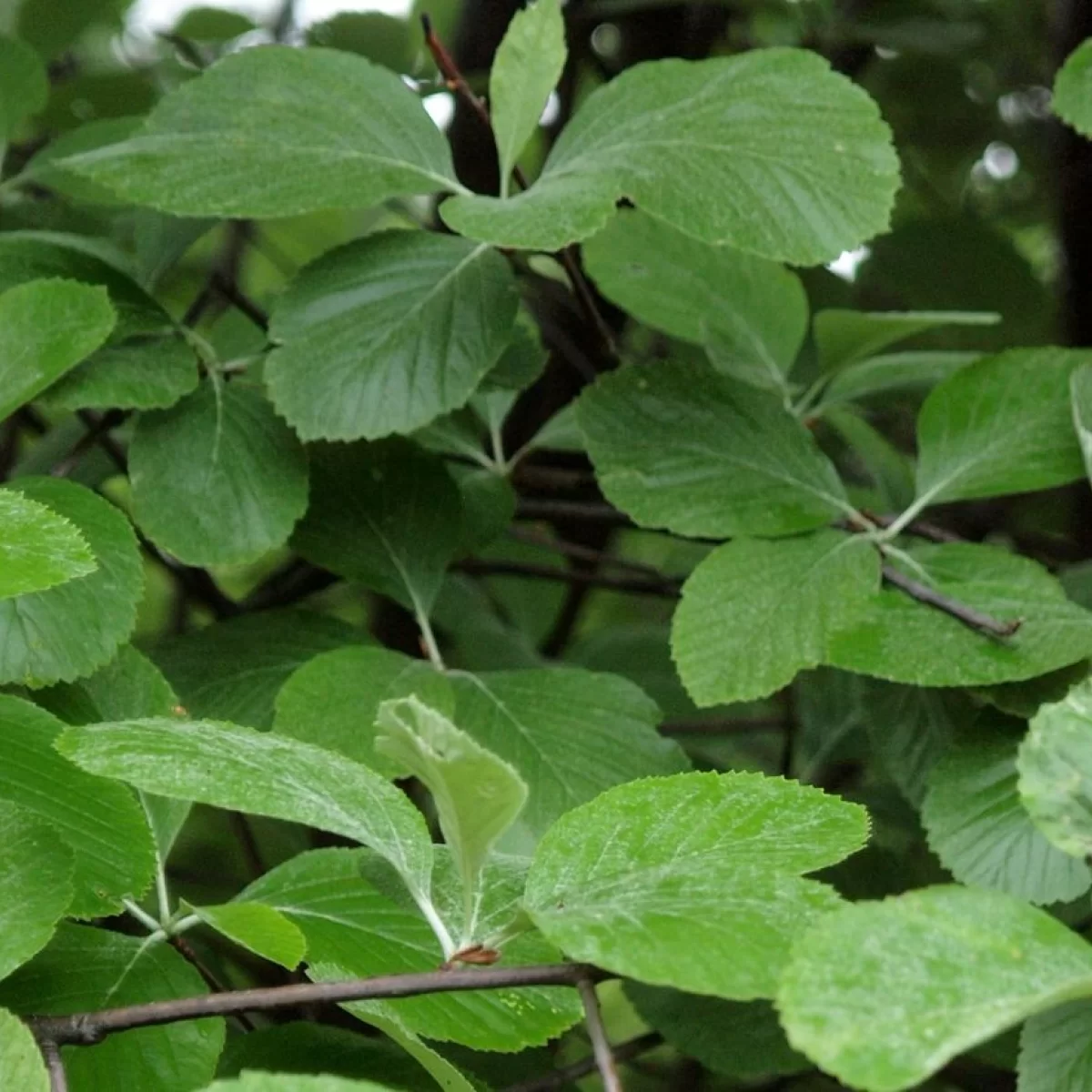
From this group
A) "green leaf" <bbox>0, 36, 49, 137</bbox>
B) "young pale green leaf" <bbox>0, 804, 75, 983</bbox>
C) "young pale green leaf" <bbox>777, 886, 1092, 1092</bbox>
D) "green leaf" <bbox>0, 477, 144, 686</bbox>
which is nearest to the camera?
"young pale green leaf" <bbox>777, 886, 1092, 1092</bbox>

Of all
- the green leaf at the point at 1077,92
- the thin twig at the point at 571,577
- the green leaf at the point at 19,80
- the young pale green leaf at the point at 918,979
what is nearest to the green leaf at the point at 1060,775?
the young pale green leaf at the point at 918,979

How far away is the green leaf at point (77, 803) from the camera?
50 centimetres

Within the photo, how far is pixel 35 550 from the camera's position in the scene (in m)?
0.45

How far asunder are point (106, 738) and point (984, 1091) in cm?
83

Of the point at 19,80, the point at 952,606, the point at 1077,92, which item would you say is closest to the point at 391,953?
the point at 952,606

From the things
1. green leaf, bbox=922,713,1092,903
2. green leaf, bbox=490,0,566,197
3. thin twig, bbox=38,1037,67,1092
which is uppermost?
green leaf, bbox=490,0,566,197

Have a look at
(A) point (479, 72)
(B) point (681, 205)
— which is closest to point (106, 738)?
(B) point (681, 205)

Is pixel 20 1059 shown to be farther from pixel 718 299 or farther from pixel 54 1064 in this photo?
pixel 718 299

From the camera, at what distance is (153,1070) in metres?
0.47

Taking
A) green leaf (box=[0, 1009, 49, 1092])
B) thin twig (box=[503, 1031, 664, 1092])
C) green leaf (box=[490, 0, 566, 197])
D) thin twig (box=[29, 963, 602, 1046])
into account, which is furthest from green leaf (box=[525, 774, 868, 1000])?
green leaf (box=[490, 0, 566, 197])

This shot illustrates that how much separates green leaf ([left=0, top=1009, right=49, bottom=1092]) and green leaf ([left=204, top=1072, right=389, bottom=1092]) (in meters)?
0.09

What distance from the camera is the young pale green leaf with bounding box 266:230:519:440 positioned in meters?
0.65

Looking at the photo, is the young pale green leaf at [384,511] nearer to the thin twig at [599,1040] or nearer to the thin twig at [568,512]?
the thin twig at [568,512]

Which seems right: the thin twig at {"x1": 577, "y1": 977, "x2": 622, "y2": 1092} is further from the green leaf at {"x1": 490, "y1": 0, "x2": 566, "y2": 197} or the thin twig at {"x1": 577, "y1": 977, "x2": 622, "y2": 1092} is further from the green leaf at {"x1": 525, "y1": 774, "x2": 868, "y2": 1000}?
the green leaf at {"x1": 490, "y1": 0, "x2": 566, "y2": 197}
